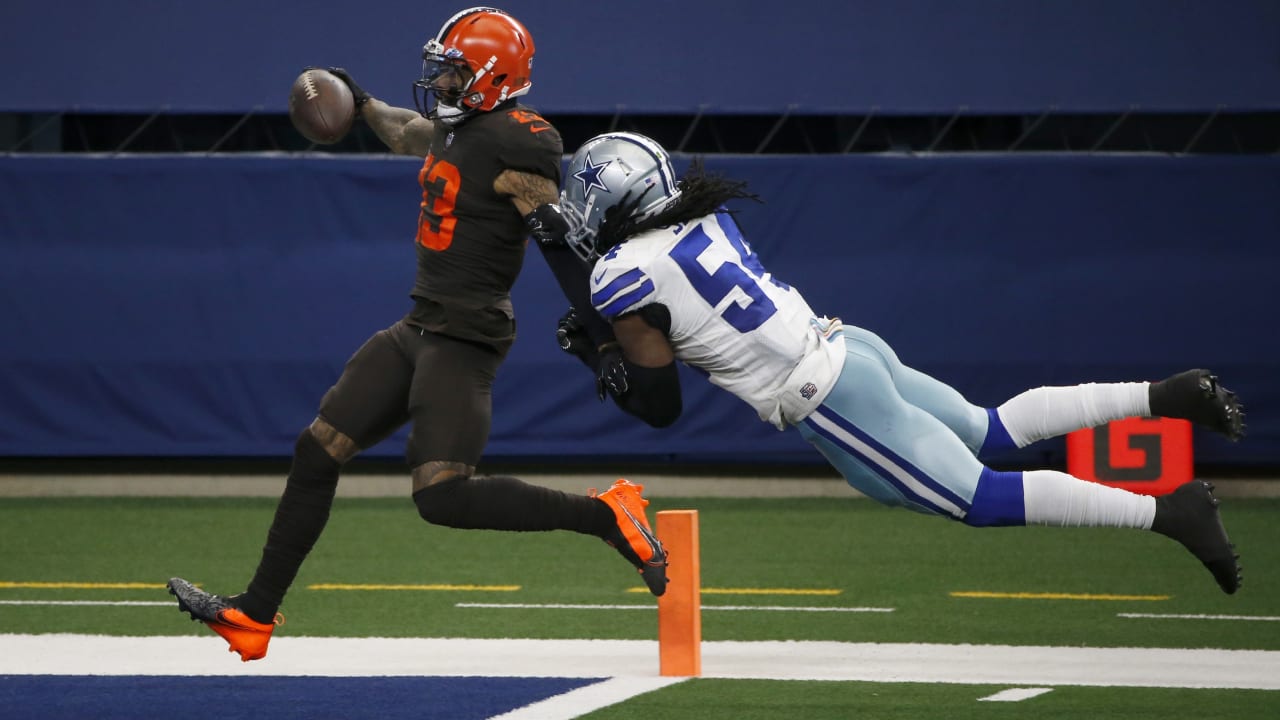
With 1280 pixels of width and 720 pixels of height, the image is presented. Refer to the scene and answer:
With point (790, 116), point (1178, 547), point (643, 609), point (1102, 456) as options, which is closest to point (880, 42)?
point (790, 116)

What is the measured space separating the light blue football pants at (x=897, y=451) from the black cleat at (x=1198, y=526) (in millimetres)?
357

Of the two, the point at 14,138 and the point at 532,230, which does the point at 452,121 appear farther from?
the point at 14,138

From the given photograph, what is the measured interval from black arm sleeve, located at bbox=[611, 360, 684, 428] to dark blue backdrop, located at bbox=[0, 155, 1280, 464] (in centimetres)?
539

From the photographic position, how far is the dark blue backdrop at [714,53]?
960 cm

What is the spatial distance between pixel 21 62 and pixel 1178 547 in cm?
653

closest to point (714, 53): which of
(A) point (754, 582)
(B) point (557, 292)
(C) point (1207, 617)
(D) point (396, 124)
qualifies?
(B) point (557, 292)

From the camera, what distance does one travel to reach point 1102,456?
9062mm

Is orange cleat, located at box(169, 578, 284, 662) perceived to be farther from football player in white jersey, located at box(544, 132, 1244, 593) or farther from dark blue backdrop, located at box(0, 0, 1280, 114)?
dark blue backdrop, located at box(0, 0, 1280, 114)

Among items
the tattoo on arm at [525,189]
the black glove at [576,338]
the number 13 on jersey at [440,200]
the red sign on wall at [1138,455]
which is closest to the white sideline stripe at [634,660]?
the black glove at [576,338]

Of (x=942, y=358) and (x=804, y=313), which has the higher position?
(x=942, y=358)

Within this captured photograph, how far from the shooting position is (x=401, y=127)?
195 inches

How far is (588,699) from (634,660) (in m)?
0.66

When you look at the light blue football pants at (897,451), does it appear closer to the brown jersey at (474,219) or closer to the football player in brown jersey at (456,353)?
the football player in brown jersey at (456,353)

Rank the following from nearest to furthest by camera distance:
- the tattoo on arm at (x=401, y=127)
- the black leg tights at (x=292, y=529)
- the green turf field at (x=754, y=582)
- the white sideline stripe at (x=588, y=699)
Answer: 1. the white sideline stripe at (x=588, y=699)
2. the black leg tights at (x=292, y=529)
3. the green turf field at (x=754, y=582)
4. the tattoo on arm at (x=401, y=127)
